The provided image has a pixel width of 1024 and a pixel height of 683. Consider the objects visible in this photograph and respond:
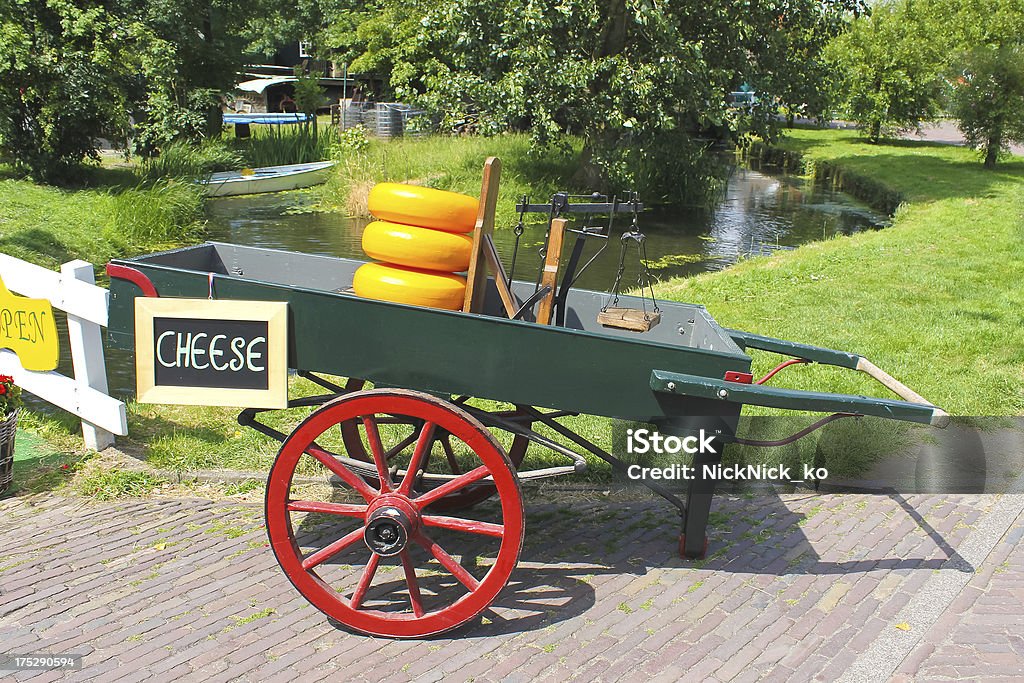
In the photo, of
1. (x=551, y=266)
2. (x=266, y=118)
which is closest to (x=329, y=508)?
(x=551, y=266)

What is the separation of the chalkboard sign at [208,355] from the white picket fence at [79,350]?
4.75ft

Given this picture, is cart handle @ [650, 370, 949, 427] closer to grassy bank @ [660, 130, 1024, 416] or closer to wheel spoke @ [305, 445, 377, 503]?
wheel spoke @ [305, 445, 377, 503]

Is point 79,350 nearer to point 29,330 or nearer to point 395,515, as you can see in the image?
point 29,330

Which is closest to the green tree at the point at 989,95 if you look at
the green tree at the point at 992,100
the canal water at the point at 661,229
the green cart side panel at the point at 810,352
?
the green tree at the point at 992,100

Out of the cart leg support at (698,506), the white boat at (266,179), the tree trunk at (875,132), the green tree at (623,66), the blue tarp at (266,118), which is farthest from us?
the tree trunk at (875,132)

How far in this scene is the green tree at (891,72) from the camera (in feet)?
93.7

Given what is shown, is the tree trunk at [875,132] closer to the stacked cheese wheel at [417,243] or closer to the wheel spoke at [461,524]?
the stacked cheese wheel at [417,243]

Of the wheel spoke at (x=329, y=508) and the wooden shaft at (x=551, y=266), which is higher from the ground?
the wooden shaft at (x=551, y=266)

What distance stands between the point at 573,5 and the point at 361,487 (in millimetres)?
13696

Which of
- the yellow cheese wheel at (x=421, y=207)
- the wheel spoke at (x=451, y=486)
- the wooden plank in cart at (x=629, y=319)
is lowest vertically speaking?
the wheel spoke at (x=451, y=486)

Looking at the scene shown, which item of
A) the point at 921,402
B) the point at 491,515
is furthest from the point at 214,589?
the point at 921,402

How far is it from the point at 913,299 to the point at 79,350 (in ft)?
26.1

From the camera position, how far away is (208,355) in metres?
3.76

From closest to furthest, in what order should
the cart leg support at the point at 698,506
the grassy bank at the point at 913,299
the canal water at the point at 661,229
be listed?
the cart leg support at the point at 698,506 < the grassy bank at the point at 913,299 < the canal water at the point at 661,229
